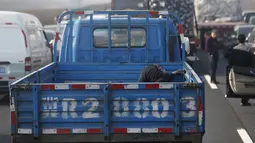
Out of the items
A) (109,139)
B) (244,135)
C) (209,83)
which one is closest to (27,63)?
(244,135)

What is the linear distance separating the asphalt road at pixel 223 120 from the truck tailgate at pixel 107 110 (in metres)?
3.15

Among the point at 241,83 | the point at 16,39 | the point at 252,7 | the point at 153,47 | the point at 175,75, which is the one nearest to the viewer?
the point at 175,75

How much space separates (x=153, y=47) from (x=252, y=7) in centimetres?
3553

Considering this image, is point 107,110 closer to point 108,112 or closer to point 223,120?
point 108,112

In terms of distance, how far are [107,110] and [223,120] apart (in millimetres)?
5453

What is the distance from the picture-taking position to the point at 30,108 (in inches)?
236

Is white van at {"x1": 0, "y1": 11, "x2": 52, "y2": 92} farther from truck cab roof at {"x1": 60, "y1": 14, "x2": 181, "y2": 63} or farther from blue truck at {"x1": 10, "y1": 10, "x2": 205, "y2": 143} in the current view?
blue truck at {"x1": 10, "y1": 10, "x2": 205, "y2": 143}

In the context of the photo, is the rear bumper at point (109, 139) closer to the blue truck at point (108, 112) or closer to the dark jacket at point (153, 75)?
the blue truck at point (108, 112)

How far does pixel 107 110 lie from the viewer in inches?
235

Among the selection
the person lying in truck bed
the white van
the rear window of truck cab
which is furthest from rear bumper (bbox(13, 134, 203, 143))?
the white van

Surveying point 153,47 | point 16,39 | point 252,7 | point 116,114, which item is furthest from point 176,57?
point 252,7

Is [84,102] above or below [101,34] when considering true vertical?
below

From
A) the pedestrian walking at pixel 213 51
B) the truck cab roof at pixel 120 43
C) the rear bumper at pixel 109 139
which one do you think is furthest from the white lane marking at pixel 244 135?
the pedestrian walking at pixel 213 51

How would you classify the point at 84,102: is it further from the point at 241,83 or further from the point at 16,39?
the point at 16,39
